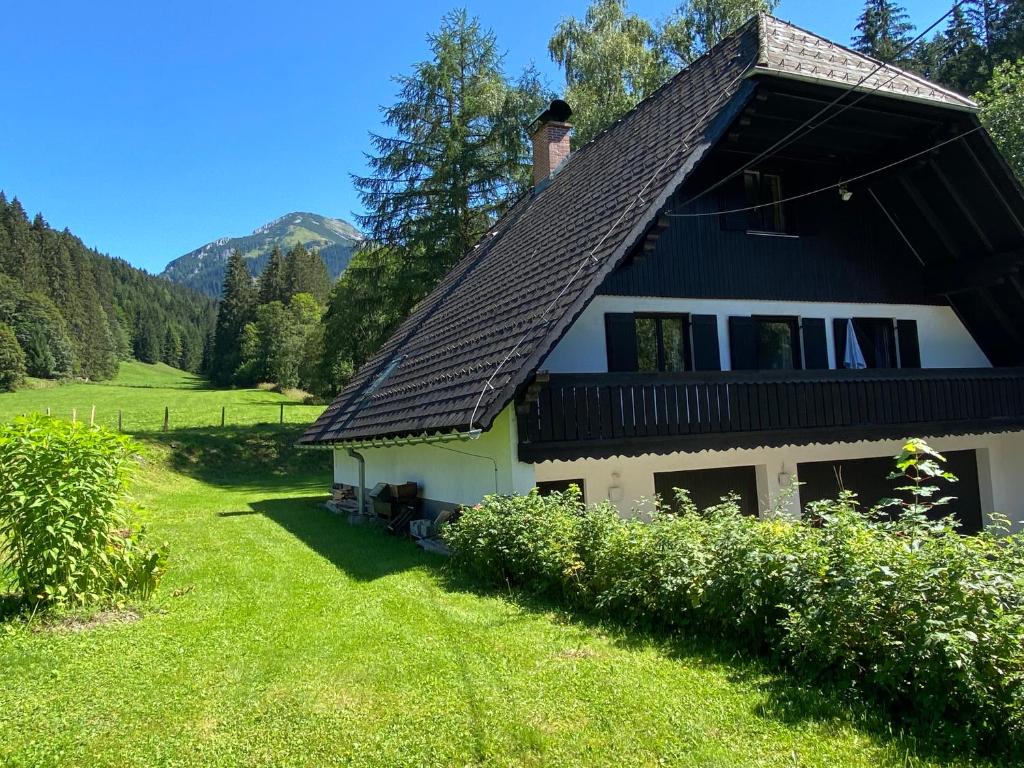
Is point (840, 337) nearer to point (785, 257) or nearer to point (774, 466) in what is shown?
point (785, 257)

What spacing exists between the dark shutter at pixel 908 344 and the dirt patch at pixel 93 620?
1378cm

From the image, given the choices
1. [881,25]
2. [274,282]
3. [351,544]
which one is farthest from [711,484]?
[274,282]

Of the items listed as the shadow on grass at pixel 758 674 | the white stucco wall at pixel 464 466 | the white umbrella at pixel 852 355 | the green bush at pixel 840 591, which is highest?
the white umbrella at pixel 852 355

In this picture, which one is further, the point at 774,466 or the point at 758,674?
the point at 774,466

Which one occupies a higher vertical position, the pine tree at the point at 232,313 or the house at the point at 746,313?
the pine tree at the point at 232,313

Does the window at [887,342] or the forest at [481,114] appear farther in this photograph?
the forest at [481,114]

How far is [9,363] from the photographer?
180ft

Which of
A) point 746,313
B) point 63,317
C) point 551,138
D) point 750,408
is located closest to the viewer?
point 750,408

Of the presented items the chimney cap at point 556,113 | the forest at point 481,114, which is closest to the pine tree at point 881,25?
the forest at point 481,114

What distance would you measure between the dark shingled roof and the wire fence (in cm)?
2168

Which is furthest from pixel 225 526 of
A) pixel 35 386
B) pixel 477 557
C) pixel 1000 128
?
pixel 35 386

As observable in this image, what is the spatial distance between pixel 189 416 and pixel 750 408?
3507 cm

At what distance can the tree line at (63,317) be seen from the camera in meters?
64.1

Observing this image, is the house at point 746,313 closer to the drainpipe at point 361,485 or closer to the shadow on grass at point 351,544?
the drainpipe at point 361,485
